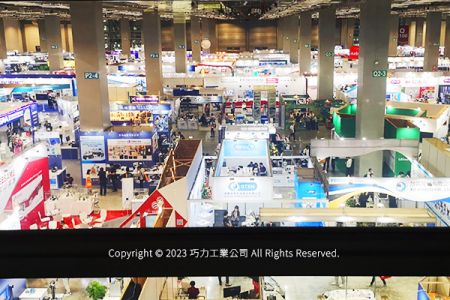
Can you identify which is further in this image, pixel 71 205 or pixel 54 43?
pixel 54 43

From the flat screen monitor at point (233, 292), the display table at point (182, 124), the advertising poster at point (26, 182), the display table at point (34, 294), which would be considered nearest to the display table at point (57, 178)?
the advertising poster at point (26, 182)

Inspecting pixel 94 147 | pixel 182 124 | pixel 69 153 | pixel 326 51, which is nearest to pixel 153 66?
pixel 182 124

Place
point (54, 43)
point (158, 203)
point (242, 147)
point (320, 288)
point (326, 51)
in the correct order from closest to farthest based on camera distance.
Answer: point (158, 203) < point (320, 288) < point (242, 147) < point (326, 51) < point (54, 43)

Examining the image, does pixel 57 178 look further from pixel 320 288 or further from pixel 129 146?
pixel 320 288

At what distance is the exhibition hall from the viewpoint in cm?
621

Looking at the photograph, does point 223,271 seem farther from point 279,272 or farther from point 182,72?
point 182,72

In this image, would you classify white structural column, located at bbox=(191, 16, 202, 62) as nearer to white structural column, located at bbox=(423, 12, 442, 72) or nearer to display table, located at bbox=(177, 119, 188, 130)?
white structural column, located at bbox=(423, 12, 442, 72)

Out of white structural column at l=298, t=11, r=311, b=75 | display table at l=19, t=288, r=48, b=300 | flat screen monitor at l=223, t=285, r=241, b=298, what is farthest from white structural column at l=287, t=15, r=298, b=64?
display table at l=19, t=288, r=48, b=300

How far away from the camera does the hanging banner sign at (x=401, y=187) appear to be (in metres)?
9.77

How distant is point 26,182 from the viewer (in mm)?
11281

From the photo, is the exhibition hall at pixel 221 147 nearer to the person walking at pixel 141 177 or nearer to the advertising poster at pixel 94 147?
the advertising poster at pixel 94 147

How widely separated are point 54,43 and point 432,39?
23.7 m

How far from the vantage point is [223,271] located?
1.59 m

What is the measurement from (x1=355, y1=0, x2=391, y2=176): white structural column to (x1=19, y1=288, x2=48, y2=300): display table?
8.53 metres
